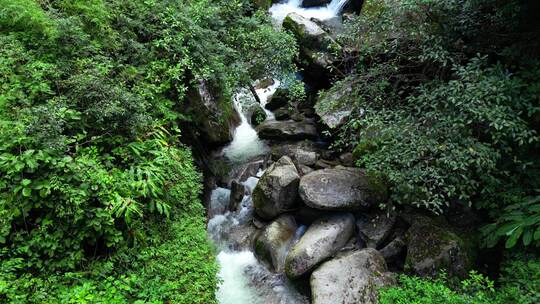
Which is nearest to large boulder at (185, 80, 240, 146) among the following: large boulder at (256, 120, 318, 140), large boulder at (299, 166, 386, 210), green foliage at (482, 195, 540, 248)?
large boulder at (256, 120, 318, 140)

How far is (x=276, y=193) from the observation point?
790 centimetres

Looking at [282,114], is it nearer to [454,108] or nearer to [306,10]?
[454,108]

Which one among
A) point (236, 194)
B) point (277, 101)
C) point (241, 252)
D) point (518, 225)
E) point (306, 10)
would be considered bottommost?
point (241, 252)

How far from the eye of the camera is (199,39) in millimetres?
7996

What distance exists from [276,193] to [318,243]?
152 centimetres

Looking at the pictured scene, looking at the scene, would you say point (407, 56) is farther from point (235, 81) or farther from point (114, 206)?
point (114, 206)

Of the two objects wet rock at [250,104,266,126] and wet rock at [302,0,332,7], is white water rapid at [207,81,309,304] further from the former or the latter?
wet rock at [302,0,332,7]

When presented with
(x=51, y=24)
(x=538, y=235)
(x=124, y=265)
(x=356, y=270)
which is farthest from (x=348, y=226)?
(x=51, y=24)

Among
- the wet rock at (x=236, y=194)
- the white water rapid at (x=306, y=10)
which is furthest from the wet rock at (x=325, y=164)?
the white water rapid at (x=306, y=10)

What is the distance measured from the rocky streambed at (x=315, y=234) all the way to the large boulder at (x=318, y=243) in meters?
0.02

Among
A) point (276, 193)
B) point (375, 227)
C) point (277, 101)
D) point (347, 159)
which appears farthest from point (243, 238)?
point (277, 101)

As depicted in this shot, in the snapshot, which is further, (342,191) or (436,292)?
(342,191)

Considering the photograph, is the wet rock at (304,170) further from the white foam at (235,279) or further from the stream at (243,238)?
the white foam at (235,279)

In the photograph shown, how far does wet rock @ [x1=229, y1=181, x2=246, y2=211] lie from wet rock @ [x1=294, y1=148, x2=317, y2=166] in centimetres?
166
